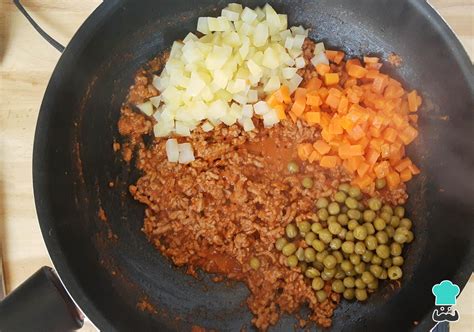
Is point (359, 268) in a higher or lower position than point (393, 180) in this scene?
lower

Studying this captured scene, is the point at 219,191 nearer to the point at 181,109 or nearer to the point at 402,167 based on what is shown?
the point at 181,109

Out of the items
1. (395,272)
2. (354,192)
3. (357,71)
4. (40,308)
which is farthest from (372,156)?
(40,308)

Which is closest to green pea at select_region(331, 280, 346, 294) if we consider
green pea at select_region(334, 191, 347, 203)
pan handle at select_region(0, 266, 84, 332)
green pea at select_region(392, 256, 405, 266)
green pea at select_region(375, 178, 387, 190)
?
green pea at select_region(392, 256, 405, 266)

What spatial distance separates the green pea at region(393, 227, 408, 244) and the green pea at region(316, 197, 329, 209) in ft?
0.99

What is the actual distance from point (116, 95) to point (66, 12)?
1.42 feet

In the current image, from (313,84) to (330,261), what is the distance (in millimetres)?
750

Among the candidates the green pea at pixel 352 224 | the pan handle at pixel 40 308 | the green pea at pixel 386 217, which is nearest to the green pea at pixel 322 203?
the green pea at pixel 352 224

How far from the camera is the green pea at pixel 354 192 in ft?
7.45

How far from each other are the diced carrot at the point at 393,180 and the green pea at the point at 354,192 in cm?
13

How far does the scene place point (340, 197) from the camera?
2.27 m

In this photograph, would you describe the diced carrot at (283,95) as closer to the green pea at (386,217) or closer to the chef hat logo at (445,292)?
the green pea at (386,217)

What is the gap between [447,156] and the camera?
7.25ft

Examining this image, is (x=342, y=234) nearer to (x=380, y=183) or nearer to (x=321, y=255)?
(x=321, y=255)

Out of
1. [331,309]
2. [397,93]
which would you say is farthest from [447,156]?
[331,309]
